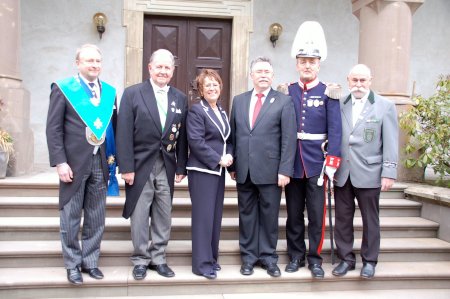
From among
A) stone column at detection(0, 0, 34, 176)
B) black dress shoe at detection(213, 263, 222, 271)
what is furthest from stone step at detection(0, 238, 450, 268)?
stone column at detection(0, 0, 34, 176)

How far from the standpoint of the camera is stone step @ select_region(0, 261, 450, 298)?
3.37 metres

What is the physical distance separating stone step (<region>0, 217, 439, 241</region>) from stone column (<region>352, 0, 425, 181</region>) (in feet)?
3.58

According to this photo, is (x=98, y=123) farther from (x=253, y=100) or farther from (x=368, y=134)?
(x=368, y=134)

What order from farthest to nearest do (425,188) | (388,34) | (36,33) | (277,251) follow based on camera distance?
1. (36,33)
2. (388,34)
3. (425,188)
4. (277,251)

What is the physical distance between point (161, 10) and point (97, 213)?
4189mm

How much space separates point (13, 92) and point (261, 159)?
9.75 feet

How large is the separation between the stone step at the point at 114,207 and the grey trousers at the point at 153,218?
2.70 ft

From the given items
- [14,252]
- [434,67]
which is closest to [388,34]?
[434,67]

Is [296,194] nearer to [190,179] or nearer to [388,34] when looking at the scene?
[190,179]

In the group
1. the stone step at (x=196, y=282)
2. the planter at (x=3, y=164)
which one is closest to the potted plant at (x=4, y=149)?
the planter at (x=3, y=164)

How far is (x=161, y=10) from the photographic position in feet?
22.0

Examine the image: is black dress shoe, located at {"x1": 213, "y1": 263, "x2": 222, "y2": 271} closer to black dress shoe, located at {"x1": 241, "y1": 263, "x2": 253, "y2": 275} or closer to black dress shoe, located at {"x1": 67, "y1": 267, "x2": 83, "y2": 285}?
black dress shoe, located at {"x1": 241, "y1": 263, "x2": 253, "y2": 275}

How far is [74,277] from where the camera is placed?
10.8 ft

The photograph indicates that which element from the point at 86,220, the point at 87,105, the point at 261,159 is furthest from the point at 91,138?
the point at 261,159
